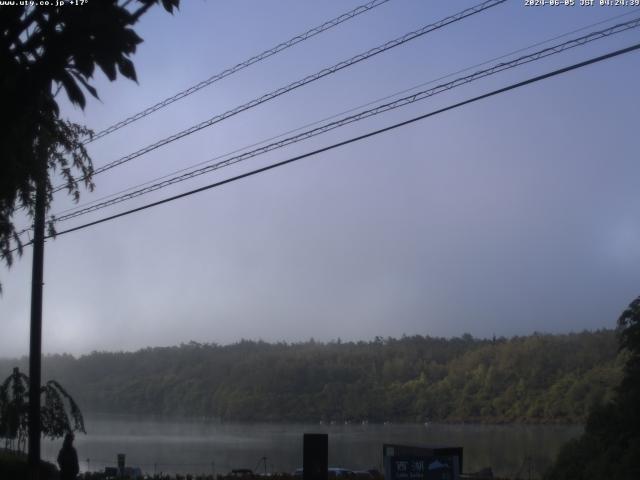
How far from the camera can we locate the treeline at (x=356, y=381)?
255 feet

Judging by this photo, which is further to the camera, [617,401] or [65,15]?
[617,401]

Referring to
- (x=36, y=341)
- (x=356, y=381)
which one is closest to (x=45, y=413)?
(x=36, y=341)

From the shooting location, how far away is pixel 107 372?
86500 mm

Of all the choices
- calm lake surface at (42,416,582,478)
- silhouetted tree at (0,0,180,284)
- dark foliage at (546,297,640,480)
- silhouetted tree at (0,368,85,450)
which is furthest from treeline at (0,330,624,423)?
silhouetted tree at (0,0,180,284)

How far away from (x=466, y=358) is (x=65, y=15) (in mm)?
91333

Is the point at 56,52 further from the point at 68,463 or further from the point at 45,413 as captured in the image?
the point at 45,413

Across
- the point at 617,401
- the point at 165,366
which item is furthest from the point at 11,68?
the point at 165,366

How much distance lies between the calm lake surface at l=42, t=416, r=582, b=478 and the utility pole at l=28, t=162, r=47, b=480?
62.9 feet

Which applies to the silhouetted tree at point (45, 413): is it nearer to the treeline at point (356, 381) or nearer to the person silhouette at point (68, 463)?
the person silhouette at point (68, 463)

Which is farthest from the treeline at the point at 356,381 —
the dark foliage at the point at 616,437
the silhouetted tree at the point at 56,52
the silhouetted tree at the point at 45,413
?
the silhouetted tree at the point at 56,52

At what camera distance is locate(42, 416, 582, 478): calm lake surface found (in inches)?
1799

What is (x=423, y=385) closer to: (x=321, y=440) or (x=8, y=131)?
(x=321, y=440)

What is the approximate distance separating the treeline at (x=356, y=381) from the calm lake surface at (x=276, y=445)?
3395mm

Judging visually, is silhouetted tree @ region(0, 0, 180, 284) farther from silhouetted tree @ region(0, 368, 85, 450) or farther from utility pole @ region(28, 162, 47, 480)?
silhouetted tree @ region(0, 368, 85, 450)
